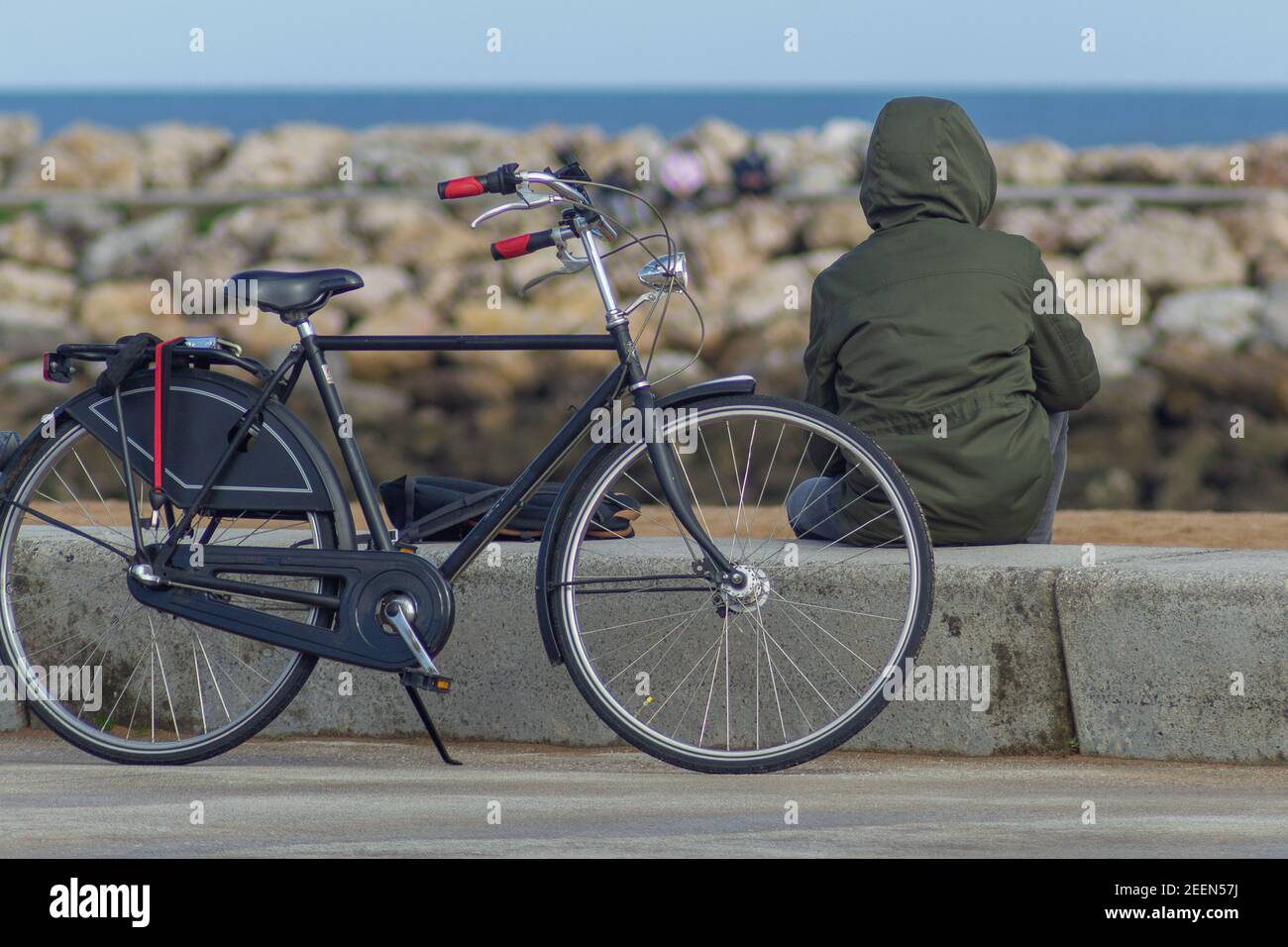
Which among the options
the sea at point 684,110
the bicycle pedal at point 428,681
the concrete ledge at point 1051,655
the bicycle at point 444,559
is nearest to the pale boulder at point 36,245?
the bicycle at point 444,559

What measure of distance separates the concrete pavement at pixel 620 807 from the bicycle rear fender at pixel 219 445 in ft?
2.21

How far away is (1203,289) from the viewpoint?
61.3 ft

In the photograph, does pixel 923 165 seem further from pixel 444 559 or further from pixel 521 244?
pixel 444 559

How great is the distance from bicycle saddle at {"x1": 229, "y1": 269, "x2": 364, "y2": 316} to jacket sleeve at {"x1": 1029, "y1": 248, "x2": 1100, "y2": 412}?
1785mm

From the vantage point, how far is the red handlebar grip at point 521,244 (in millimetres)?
4273

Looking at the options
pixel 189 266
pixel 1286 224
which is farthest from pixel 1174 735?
pixel 189 266

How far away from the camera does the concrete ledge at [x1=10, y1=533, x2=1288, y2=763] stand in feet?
14.6

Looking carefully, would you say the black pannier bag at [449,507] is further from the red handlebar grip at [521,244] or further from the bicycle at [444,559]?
the red handlebar grip at [521,244]

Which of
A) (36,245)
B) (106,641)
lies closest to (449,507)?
(106,641)

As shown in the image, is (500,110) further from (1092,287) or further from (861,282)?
(861,282)

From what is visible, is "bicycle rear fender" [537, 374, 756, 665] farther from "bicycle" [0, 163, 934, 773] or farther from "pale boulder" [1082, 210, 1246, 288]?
"pale boulder" [1082, 210, 1246, 288]

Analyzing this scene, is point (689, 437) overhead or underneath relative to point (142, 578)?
overhead

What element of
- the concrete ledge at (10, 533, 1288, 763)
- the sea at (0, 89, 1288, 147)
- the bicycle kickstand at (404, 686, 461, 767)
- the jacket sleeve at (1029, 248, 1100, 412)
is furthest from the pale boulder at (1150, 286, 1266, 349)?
the sea at (0, 89, 1288, 147)

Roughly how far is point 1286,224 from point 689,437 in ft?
56.0
